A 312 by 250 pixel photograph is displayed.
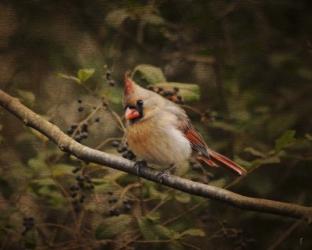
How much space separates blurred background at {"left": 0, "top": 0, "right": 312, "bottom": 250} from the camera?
1.94 metres

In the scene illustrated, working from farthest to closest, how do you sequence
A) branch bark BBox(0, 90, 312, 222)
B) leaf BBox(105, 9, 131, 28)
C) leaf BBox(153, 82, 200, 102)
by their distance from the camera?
1. leaf BBox(105, 9, 131, 28)
2. leaf BBox(153, 82, 200, 102)
3. branch bark BBox(0, 90, 312, 222)

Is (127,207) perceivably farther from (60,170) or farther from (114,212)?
(60,170)

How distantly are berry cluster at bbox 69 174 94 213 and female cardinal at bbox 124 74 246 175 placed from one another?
0.16 meters

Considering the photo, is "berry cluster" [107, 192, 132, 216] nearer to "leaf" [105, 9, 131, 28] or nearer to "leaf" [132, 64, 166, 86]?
"leaf" [132, 64, 166, 86]

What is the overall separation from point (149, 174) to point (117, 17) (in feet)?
1.93

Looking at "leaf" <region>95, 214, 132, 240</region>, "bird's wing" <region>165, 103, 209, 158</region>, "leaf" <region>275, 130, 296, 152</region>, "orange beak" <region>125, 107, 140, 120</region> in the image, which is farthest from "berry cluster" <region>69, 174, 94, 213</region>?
"leaf" <region>275, 130, 296, 152</region>

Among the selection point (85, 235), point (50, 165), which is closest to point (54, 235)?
point (85, 235)

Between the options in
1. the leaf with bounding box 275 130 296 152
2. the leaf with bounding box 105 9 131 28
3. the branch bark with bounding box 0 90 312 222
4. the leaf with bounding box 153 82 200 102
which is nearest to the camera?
the branch bark with bounding box 0 90 312 222

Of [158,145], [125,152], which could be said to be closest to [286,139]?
[158,145]

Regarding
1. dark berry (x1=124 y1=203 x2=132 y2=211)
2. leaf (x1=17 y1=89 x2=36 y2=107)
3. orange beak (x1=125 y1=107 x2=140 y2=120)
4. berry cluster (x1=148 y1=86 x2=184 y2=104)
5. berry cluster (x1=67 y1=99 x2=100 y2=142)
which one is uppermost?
berry cluster (x1=148 y1=86 x2=184 y2=104)

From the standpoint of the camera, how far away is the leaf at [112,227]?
1803 millimetres

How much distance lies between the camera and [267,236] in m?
2.20

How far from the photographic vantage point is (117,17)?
7.06 ft

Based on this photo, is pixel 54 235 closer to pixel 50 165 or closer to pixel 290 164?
pixel 50 165
